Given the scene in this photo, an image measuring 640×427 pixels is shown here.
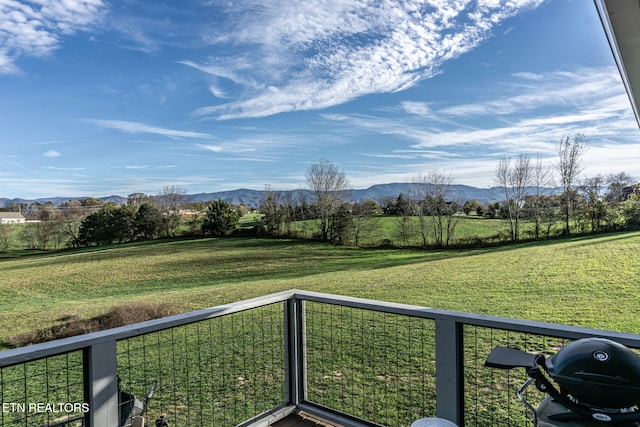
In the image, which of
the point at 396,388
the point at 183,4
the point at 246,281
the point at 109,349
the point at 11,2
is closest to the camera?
the point at 109,349

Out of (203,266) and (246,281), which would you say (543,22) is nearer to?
(246,281)

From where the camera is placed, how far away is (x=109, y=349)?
1123mm

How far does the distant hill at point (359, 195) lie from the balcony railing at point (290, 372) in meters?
4.73

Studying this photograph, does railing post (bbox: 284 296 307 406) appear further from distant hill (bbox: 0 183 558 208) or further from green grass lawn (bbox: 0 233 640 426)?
distant hill (bbox: 0 183 558 208)

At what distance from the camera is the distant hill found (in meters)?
8.79

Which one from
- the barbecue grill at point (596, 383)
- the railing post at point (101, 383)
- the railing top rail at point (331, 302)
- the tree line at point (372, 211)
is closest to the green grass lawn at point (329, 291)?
the tree line at point (372, 211)

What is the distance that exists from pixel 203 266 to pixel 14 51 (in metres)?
6.87

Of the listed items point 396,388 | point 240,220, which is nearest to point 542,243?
point 396,388

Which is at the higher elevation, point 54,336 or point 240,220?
point 240,220

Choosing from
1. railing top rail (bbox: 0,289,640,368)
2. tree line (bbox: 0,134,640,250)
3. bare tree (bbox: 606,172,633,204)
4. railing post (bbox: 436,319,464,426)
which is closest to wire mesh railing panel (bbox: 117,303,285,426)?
railing top rail (bbox: 0,289,640,368)

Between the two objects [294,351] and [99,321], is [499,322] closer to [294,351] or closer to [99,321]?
[294,351]

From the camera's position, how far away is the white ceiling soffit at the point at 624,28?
637mm

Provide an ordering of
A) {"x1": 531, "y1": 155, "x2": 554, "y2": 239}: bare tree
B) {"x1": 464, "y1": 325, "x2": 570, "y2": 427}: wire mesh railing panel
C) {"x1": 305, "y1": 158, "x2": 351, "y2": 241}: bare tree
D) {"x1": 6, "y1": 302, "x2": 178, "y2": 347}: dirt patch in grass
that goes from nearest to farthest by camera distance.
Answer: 1. {"x1": 464, "y1": 325, "x2": 570, "y2": 427}: wire mesh railing panel
2. {"x1": 6, "y1": 302, "x2": 178, "y2": 347}: dirt patch in grass
3. {"x1": 531, "y1": 155, "x2": 554, "y2": 239}: bare tree
4. {"x1": 305, "y1": 158, "x2": 351, "y2": 241}: bare tree

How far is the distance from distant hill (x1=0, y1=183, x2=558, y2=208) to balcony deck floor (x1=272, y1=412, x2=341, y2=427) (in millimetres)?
8181
